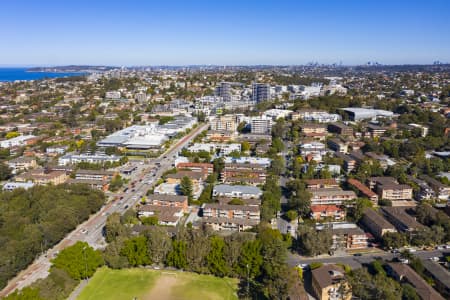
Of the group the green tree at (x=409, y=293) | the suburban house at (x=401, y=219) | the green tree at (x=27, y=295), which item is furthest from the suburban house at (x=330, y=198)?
the green tree at (x=27, y=295)

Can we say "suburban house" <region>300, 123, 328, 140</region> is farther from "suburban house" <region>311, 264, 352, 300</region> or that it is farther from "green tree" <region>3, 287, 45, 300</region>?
"green tree" <region>3, 287, 45, 300</region>

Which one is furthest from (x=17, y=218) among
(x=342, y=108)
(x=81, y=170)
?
(x=342, y=108)

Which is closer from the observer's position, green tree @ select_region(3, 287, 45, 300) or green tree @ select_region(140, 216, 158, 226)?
green tree @ select_region(3, 287, 45, 300)

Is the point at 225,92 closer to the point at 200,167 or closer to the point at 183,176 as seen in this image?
the point at 200,167

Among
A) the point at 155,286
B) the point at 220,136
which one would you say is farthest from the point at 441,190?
the point at 220,136

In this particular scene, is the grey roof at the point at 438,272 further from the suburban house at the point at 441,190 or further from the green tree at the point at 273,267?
the suburban house at the point at 441,190

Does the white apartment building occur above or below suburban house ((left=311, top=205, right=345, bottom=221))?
above

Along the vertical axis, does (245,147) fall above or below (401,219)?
above

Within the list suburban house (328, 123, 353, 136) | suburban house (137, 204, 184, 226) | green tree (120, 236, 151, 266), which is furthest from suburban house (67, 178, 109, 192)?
suburban house (328, 123, 353, 136)
